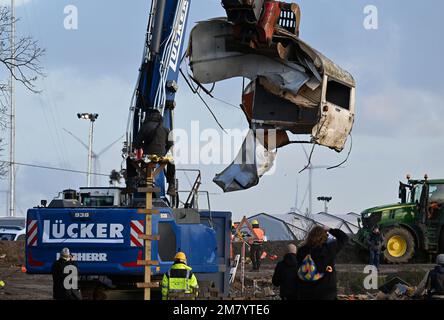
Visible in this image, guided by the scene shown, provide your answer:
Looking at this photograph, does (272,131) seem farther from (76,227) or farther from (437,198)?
(437,198)

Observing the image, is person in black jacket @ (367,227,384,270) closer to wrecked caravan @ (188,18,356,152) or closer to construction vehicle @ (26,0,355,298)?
construction vehicle @ (26,0,355,298)

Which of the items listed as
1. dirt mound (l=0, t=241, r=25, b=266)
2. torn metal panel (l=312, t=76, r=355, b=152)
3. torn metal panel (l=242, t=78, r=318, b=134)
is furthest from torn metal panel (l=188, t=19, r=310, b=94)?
dirt mound (l=0, t=241, r=25, b=266)

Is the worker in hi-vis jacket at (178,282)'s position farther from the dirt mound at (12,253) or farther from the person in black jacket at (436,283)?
the dirt mound at (12,253)

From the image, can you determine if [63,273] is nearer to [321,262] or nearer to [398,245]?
[321,262]

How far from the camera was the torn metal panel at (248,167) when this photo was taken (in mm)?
16391

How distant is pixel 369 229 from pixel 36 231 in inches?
765

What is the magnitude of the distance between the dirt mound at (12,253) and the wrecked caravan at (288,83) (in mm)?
20933

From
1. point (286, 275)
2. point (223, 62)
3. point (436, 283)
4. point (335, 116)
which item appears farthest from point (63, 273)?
point (436, 283)

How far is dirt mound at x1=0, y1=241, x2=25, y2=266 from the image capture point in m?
36.0

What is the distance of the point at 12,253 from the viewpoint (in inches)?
1475

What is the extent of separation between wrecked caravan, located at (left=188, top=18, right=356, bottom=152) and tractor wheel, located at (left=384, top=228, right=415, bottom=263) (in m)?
15.1

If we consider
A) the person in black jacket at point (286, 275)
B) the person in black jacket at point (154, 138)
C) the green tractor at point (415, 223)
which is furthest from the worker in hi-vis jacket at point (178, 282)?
the green tractor at point (415, 223)
